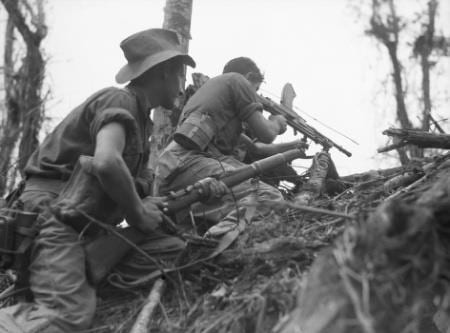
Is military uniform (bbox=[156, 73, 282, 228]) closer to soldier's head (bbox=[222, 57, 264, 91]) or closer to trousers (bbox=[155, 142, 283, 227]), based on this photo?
trousers (bbox=[155, 142, 283, 227])

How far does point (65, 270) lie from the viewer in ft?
11.7

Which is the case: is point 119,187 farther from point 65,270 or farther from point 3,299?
point 3,299

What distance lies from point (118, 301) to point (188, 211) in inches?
38.2

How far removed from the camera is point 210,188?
4.10 meters

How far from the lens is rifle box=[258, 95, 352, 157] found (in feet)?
22.4

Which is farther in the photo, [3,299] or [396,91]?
[396,91]

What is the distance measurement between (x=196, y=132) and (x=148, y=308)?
78.6 inches

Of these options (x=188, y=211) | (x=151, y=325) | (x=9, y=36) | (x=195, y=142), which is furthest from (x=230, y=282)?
(x=9, y=36)

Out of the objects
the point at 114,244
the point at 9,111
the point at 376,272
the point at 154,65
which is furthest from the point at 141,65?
the point at 9,111

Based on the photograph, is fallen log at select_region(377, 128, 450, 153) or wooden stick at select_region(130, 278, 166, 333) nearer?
wooden stick at select_region(130, 278, 166, 333)

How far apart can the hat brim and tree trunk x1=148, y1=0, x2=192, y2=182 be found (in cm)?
263

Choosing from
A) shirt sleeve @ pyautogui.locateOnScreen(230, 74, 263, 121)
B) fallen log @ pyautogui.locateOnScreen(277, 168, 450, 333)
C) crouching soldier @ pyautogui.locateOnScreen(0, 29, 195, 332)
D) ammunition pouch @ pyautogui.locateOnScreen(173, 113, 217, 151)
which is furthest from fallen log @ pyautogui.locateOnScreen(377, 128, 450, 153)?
fallen log @ pyautogui.locateOnScreen(277, 168, 450, 333)

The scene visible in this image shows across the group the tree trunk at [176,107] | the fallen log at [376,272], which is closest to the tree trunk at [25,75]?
the tree trunk at [176,107]

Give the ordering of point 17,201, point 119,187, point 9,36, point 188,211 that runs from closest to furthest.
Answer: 1. point 119,187
2. point 17,201
3. point 188,211
4. point 9,36
